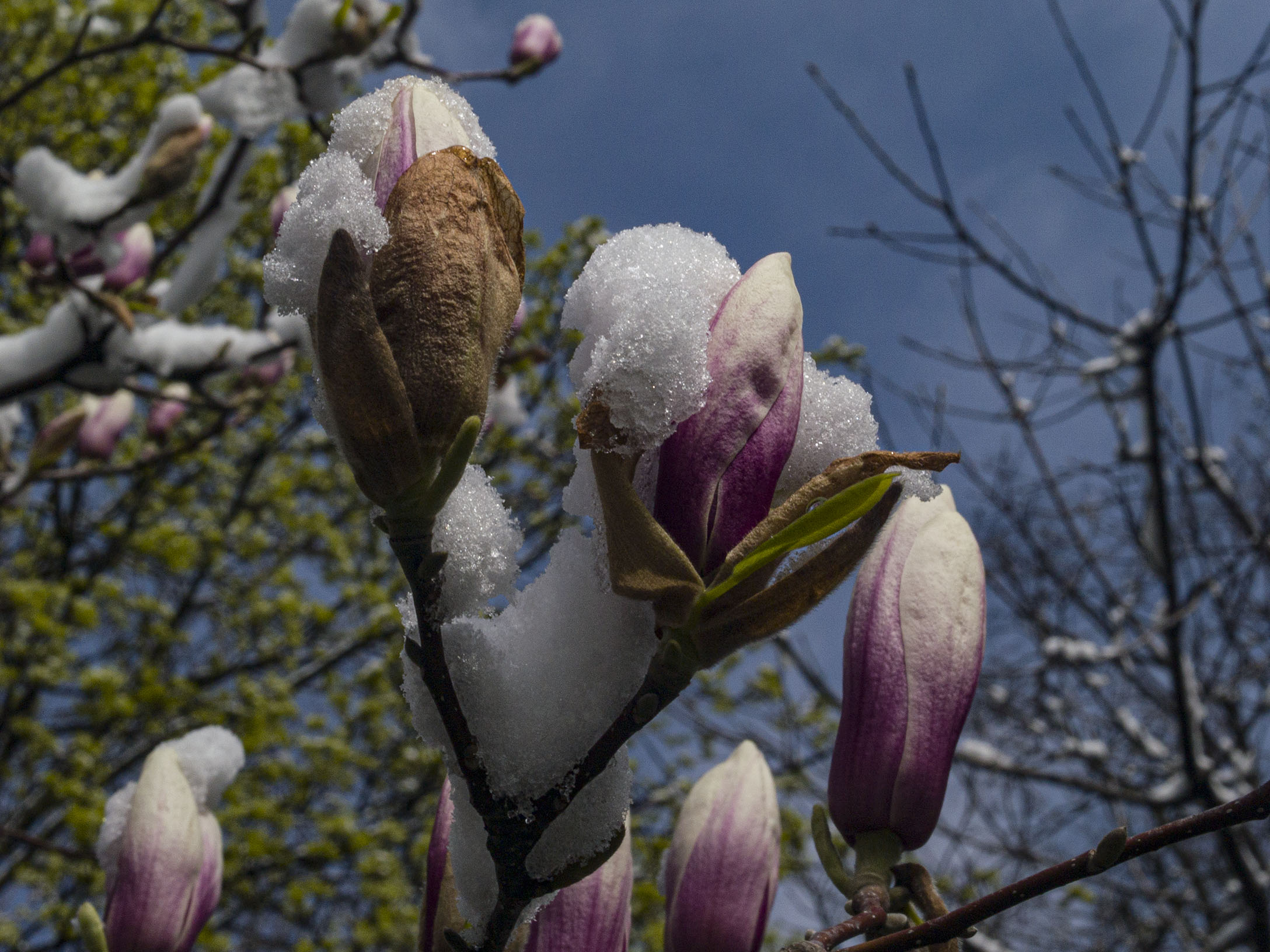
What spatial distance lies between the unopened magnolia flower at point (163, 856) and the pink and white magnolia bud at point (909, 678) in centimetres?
44

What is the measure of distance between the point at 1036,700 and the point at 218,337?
10.2 ft

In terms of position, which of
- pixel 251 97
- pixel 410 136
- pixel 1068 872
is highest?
pixel 251 97

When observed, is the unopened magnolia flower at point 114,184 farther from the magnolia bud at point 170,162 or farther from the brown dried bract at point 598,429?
the brown dried bract at point 598,429

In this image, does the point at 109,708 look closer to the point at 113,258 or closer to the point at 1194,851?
the point at 113,258

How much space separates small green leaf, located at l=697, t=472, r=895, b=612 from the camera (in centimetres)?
35

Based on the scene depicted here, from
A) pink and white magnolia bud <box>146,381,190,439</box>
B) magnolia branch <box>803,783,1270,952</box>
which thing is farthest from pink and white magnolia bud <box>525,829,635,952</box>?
pink and white magnolia bud <box>146,381,190,439</box>

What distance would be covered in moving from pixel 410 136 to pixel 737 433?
0.16m

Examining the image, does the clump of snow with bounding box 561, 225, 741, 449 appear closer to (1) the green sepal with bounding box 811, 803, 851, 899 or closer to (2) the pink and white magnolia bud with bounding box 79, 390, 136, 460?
(1) the green sepal with bounding box 811, 803, 851, 899

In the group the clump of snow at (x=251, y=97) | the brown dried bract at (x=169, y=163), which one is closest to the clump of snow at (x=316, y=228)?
the brown dried bract at (x=169, y=163)

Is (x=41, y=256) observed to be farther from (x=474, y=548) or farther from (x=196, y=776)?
(x=474, y=548)

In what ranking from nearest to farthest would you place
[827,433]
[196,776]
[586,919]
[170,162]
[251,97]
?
1. [827,433]
2. [586,919]
3. [196,776]
4. [170,162]
5. [251,97]

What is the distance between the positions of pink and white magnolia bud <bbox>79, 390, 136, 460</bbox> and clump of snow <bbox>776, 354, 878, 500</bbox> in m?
2.48

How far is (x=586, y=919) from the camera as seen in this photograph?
528mm

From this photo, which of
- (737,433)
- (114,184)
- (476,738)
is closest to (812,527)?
(737,433)
